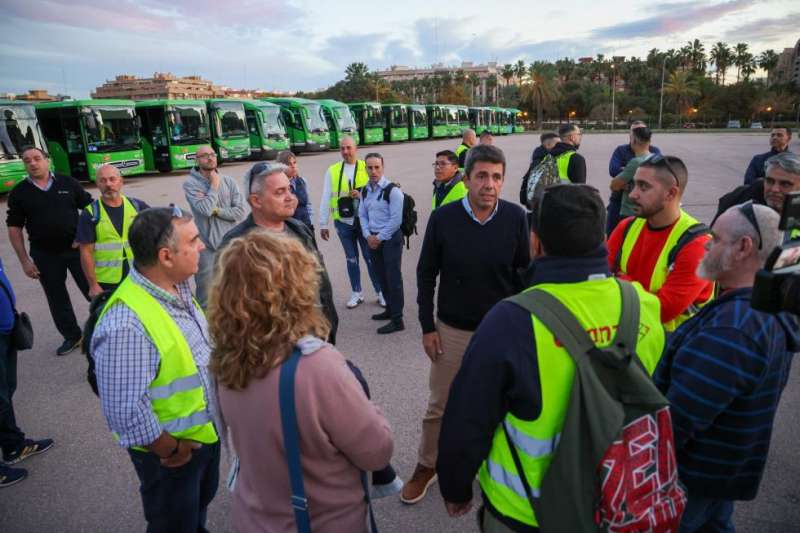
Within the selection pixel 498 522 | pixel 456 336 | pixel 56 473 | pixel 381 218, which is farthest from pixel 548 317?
pixel 381 218

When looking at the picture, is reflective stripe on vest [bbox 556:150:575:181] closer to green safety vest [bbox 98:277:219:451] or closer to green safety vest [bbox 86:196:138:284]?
green safety vest [bbox 86:196:138:284]

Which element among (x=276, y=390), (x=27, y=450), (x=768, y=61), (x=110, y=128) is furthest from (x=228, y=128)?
(x=768, y=61)

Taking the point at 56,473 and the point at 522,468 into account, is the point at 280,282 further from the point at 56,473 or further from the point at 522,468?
the point at 56,473

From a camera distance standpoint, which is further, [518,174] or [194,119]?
[194,119]

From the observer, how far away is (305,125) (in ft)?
94.6

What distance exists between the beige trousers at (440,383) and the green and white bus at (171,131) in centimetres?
2106

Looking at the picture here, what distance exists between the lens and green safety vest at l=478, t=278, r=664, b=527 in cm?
151

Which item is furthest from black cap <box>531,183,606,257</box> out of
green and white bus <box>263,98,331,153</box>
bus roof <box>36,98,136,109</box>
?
green and white bus <box>263,98,331,153</box>

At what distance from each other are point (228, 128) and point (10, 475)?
72.3 feet

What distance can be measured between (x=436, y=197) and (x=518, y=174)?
13.9 meters

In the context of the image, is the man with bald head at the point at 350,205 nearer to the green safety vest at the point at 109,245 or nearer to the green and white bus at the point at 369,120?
the green safety vest at the point at 109,245

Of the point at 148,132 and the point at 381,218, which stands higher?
the point at 148,132

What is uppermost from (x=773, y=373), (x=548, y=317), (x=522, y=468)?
(x=548, y=317)

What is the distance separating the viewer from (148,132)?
70.2ft
